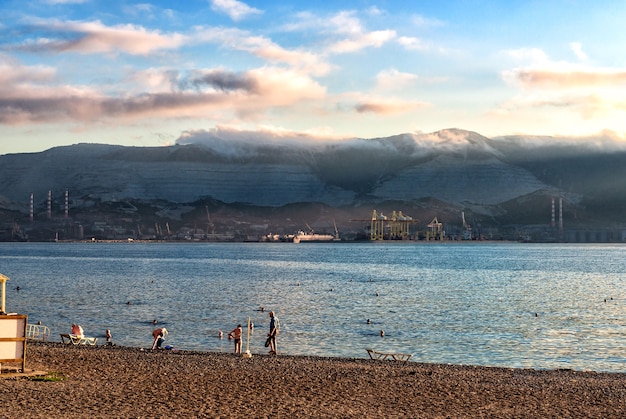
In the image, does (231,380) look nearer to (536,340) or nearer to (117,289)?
(536,340)

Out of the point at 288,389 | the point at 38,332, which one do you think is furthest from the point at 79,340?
the point at 288,389

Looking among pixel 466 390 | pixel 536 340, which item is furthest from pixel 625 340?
pixel 466 390

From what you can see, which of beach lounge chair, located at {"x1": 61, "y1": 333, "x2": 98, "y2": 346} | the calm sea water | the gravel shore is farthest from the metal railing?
the gravel shore

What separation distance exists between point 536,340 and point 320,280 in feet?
227

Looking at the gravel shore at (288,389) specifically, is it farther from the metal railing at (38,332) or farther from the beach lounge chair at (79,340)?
the metal railing at (38,332)

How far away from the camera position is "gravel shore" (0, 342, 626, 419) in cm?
2420

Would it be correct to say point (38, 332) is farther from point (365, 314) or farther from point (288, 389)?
point (288, 389)

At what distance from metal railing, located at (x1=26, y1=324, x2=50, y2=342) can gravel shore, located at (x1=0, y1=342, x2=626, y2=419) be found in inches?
440

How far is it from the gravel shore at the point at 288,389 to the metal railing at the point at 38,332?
36.7 ft

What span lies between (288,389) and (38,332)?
28416 millimetres

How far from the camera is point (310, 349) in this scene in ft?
150

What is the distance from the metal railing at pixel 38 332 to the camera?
4884cm

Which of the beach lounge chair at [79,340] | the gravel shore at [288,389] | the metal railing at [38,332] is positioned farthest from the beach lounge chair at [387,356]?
the metal railing at [38,332]

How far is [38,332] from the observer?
51500mm
